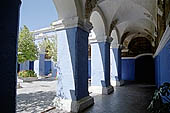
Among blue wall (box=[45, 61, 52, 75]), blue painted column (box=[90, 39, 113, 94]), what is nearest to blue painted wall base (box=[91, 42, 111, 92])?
blue painted column (box=[90, 39, 113, 94])

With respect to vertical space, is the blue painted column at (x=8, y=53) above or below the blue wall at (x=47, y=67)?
above

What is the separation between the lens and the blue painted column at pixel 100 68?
269 inches

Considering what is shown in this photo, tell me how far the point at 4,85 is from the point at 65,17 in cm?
297

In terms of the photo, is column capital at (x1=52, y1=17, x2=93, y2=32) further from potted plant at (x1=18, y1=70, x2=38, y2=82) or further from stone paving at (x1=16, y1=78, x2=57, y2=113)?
potted plant at (x1=18, y1=70, x2=38, y2=82)

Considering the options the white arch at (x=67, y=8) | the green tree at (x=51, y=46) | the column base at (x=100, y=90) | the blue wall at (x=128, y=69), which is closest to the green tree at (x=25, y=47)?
the green tree at (x=51, y=46)

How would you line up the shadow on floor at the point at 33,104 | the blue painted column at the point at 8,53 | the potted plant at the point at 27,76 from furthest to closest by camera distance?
the potted plant at the point at 27,76, the shadow on floor at the point at 33,104, the blue painted column at the point at 8,53

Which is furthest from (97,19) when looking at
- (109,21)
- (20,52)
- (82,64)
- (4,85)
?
(20,52)

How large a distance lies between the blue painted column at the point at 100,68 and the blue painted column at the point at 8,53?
5021mm

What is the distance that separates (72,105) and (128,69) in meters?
11.7

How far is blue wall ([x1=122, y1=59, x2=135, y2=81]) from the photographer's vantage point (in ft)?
47.0

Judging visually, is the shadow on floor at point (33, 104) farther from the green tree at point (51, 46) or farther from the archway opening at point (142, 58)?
the archway opening at point (142, 58)

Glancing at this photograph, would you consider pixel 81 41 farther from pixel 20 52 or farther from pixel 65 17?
pixel 20 52

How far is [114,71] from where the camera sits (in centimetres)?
974

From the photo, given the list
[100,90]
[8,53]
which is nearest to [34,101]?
[100,90]
